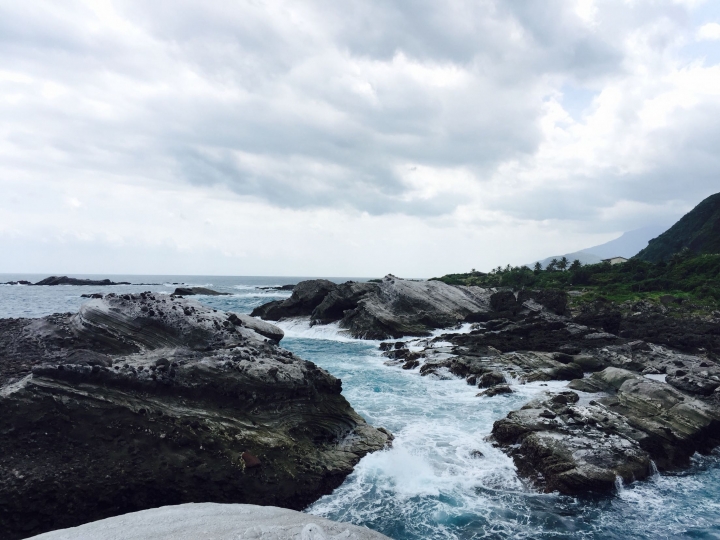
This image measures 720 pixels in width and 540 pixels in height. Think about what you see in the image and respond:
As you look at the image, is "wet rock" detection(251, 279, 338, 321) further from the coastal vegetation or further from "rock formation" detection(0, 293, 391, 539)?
the coastal vegetation

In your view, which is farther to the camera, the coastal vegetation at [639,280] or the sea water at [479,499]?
the coastal vegetation at [639,280]

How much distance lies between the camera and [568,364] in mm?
28312

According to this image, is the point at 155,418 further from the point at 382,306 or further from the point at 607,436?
the point at 382,306

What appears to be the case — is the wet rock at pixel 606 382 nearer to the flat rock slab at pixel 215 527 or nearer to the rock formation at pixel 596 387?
the rock formation at pixel 596 387

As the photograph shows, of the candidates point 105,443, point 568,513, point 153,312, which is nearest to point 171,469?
A: point 105,443

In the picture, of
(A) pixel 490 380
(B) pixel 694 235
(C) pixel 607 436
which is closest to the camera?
(C) pixel 607 436

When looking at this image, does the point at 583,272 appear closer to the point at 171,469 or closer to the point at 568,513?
the point at 568,513

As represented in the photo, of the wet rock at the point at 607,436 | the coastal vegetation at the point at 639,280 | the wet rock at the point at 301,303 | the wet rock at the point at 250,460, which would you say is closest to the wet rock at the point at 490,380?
the wet rock at the point at 607,436

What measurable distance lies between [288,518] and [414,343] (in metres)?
37.6

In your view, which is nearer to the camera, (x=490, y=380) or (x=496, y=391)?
(x=496, y=391)

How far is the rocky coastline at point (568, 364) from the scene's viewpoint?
1517cm

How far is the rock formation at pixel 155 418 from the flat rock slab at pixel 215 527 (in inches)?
150

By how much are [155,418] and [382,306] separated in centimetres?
4412

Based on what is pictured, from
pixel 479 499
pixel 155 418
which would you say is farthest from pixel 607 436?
pixel 155 418
